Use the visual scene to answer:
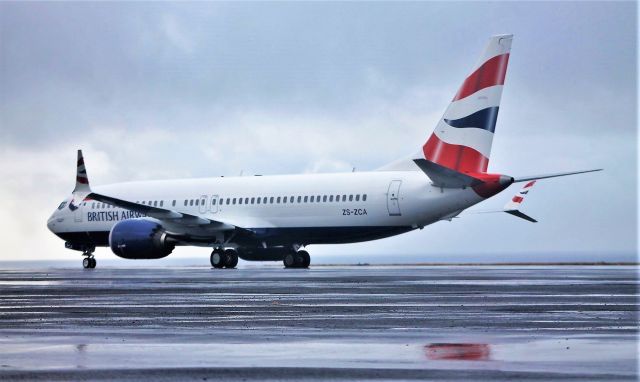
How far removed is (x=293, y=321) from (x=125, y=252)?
3586cm

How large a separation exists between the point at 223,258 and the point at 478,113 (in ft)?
44.0

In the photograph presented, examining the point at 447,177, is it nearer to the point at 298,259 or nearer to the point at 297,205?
the point at 297,205

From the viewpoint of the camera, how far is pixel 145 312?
62.5ft

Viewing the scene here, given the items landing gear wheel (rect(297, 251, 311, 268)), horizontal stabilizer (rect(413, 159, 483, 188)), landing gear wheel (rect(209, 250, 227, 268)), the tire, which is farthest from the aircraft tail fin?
landing gear wheel (rect(209, 250, 227, 268))

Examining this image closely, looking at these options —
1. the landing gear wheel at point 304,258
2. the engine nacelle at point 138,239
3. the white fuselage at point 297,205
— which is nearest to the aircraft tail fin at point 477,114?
the white fuselage at point 297,205

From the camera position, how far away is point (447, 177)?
4522cm

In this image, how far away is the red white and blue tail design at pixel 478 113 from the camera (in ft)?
154

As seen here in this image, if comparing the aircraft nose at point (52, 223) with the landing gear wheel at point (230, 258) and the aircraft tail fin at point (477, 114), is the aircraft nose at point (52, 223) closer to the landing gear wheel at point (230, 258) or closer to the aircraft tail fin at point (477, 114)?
the landing gear wheel at point (230, 258)

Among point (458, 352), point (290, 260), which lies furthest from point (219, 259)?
point (458, 352)

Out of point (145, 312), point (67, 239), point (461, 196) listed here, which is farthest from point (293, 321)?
point (67, 239)

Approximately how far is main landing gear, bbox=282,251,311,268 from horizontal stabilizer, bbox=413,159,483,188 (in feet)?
28.9

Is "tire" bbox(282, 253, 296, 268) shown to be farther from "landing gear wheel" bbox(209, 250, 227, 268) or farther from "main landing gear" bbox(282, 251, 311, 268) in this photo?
"landing gear wheel" bbox(209, 250, 227, 268)

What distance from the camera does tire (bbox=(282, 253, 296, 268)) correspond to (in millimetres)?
52844

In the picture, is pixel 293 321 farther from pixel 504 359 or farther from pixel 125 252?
pixel 125 252
